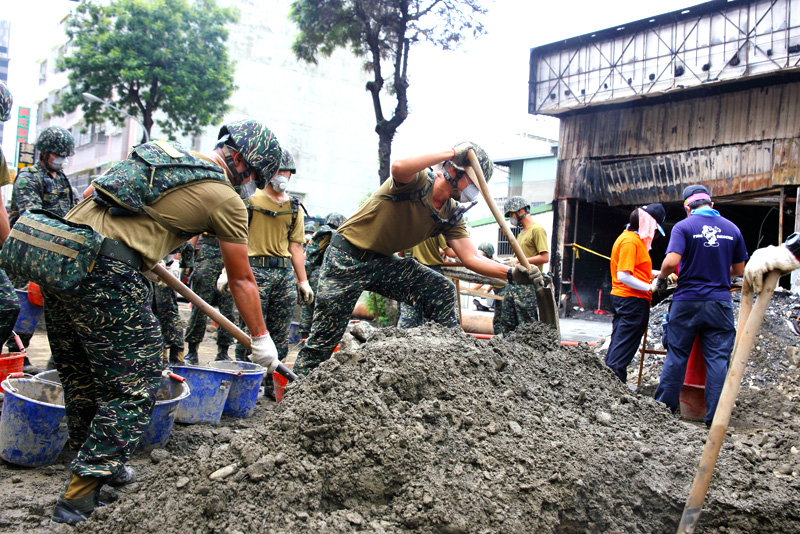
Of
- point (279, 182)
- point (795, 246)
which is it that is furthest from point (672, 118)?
point (795, 246)

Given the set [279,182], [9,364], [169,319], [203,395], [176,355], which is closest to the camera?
[9,364]

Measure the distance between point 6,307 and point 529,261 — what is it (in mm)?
4668

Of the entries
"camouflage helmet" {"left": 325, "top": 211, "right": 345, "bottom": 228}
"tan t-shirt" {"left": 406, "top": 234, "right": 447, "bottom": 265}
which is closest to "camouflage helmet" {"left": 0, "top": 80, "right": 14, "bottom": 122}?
"tan t-shirt" {"left": 406, "top": 234, "right": 447, "bottom": 265}

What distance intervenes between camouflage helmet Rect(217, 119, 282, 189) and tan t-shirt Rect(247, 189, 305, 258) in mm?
2226

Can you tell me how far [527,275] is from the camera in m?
4.00

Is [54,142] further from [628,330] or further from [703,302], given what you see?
[703,302]

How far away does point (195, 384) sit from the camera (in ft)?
11.8

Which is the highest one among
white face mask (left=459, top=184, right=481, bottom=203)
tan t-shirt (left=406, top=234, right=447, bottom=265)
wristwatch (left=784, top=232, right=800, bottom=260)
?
white face mask (left=459, top=184, right=481, bottom=203)

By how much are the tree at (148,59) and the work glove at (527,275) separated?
1846cm

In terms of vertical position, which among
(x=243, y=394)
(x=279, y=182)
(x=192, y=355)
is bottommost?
(x=192, y=355)

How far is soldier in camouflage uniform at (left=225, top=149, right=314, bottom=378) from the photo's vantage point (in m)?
4.93

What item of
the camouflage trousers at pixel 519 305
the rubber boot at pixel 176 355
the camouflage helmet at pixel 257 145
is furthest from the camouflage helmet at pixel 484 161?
the rubber boot at pixel 176 355

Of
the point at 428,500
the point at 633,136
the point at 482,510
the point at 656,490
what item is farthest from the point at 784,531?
the point at 633,136

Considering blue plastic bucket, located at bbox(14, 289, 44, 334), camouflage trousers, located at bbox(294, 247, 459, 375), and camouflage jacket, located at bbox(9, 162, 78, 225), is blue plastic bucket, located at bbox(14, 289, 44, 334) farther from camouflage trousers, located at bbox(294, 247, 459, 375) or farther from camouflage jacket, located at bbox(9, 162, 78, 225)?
camouflage trousers, located at bbox(294, 247, 459, 375)
